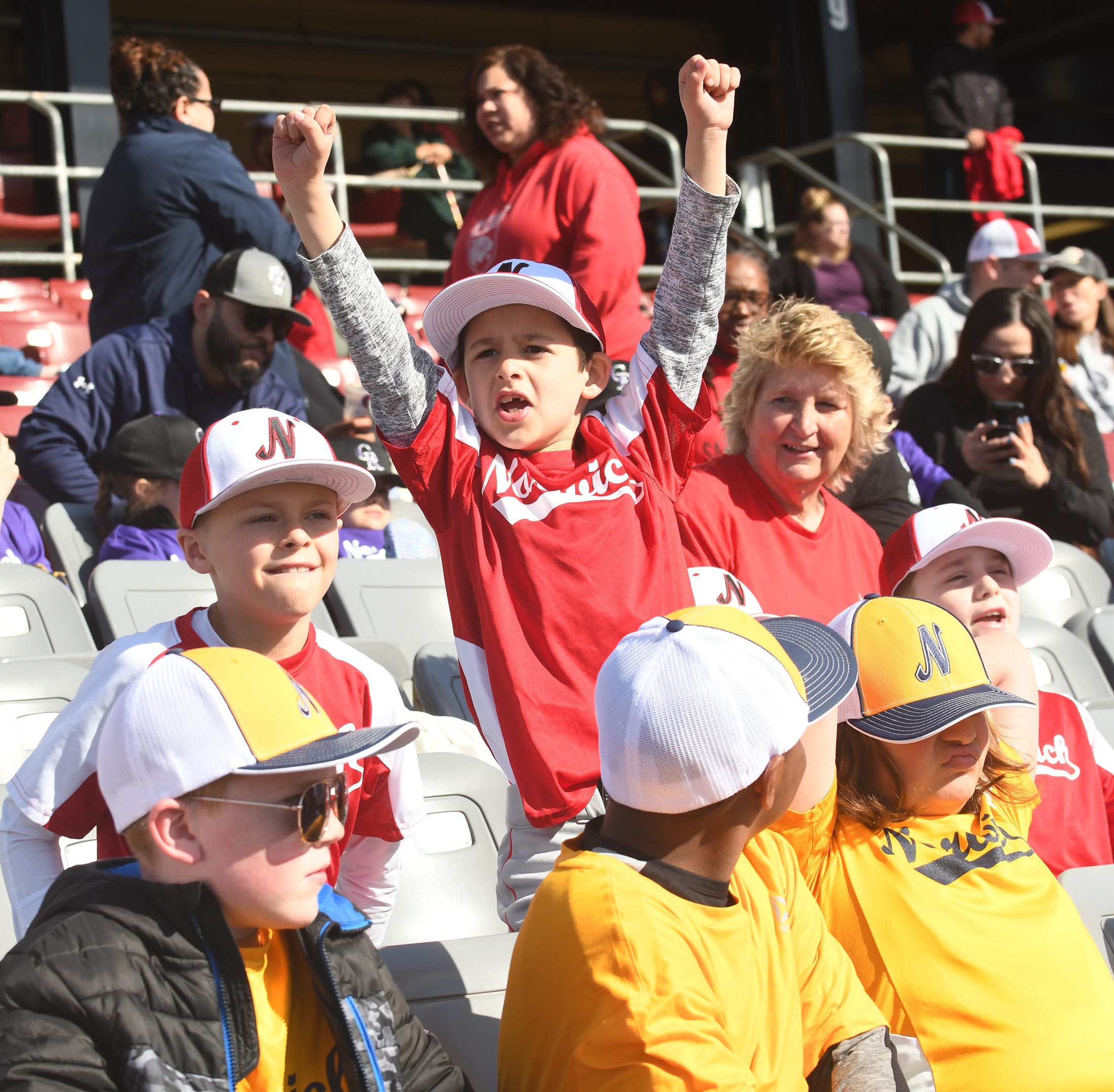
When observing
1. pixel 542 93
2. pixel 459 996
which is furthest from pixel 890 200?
pixel 459 996

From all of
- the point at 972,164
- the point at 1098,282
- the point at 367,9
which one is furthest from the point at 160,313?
the point at 367,9

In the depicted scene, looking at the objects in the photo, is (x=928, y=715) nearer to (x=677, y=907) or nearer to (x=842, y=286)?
(x=677, y=907)

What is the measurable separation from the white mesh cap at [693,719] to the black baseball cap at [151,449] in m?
2.33

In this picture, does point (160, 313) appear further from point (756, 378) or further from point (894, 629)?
point (894, 629)

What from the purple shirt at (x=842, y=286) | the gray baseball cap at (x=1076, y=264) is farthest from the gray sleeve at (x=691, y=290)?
Result: the purple shirt at (x=842, y=286)

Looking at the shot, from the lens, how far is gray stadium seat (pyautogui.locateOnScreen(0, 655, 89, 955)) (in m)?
2.71

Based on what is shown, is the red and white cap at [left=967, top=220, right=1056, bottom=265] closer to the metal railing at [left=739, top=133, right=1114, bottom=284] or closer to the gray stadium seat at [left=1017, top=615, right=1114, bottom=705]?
the metal railing at [left=739, top=133, right=1114, bottom=284]

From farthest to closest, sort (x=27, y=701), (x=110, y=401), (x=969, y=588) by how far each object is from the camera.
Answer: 1. (x=110, y=401)
2. (x=969, y=588)
3. (x=27, y=701)

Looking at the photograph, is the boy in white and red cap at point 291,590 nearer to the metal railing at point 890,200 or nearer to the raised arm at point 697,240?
the raised arm at point 697,240

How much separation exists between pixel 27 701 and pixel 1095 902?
1.98 m

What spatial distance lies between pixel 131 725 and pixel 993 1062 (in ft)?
4.22

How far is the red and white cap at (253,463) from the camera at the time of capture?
2.09 m

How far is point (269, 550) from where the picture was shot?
2111 mm

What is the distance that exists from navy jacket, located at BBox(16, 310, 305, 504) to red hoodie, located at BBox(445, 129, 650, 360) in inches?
33.9
